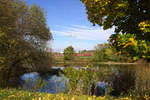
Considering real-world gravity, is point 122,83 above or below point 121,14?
below

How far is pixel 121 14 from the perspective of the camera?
4.52 meters

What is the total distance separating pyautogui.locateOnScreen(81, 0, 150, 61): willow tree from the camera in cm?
441

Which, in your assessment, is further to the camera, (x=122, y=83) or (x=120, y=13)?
(x=122, y=83)

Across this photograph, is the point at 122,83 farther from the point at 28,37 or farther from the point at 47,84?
the point at 28,37

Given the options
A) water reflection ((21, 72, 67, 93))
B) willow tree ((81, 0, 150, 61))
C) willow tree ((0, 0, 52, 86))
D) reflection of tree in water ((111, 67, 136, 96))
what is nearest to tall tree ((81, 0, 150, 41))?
willow tree ((81, 0, 150, 61))

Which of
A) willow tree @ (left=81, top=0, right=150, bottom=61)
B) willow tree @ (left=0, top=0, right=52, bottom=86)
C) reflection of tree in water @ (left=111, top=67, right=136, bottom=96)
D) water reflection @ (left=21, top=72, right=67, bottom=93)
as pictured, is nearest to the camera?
willow tree @ (left=81, top=0, right=150, bottom=61)

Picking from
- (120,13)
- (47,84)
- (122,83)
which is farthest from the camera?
(47,84)

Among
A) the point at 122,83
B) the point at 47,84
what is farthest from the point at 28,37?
the point at 122,83

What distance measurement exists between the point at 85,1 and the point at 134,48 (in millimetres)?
2601

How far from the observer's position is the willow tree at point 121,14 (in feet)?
14.5

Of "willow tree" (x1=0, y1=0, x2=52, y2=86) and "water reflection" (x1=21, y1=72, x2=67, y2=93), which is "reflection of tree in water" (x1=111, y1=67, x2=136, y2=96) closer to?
"water reflection" (x1=21, y1=72, x2=67, y2=93)

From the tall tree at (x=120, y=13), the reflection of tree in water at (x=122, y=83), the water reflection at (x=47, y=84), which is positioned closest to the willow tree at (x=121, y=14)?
the tall tree at (x=120, y=13)

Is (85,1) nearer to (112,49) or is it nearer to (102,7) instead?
(102,7)

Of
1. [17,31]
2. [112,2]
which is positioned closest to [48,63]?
[17,31]
